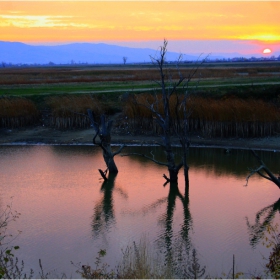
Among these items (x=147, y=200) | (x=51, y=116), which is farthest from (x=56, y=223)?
(x=51, y=116)

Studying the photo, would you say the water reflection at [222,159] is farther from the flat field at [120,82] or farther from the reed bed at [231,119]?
the flat field at [120,82]

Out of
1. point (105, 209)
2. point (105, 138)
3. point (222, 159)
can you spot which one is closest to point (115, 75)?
point (222, 159)

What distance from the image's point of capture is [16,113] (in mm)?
28156

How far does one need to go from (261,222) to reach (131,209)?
3611mm

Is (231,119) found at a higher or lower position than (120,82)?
lower

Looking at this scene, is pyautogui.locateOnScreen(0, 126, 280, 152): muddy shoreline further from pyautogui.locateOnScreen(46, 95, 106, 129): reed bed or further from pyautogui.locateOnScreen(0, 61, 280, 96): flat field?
pyautogui.locateOnScreen(0, 61, 280, 96): flat field

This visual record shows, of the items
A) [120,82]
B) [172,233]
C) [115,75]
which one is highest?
[115,75]

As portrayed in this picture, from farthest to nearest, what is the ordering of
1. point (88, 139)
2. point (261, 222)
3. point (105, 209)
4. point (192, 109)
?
point (88, 139)
point (192, 109)
point (105, 209)
point (261, 222)

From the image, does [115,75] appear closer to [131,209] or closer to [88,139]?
[88,139]

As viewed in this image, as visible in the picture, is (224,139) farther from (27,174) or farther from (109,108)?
(27,174)

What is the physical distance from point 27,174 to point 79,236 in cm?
742

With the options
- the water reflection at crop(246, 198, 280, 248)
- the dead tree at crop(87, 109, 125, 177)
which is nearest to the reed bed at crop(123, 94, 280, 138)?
the dead tree at crop(87, 109, 125, 177)

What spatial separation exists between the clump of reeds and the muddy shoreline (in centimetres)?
56

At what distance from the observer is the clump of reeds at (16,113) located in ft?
92.1
